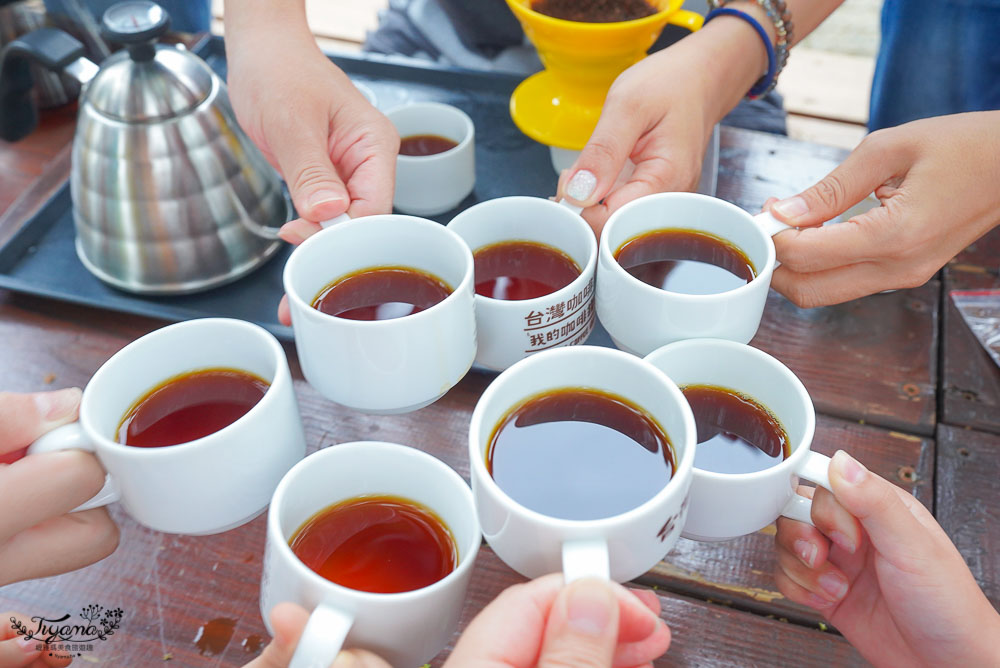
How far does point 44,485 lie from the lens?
0.68m

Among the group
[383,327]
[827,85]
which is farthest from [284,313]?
[827,85]

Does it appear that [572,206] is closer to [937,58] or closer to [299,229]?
[299,229]

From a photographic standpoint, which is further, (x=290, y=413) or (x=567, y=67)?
(x=567, y=67)

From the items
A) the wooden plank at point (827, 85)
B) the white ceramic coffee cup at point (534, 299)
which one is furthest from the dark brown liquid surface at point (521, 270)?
the wooden plank at point (827, 85)

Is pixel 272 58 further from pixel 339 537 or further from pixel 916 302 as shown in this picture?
pixel 916 302

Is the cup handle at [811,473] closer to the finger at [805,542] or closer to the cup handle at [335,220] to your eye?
the finger at [805,542]

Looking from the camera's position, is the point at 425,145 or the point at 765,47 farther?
the point at 425,145

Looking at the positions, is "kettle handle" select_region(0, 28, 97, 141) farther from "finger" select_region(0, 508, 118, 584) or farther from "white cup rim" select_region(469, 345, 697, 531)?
"white cup rim" select_region(469, 345, 697, 531)

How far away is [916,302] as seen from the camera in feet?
3.81

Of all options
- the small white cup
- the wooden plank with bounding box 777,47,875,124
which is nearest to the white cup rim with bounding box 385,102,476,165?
the small white cup

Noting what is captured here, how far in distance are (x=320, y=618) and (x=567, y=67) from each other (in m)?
0.99

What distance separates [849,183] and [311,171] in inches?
27.0

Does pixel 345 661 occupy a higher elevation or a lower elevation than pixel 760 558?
higher

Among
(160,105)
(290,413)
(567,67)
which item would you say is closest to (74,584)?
(290,413)
